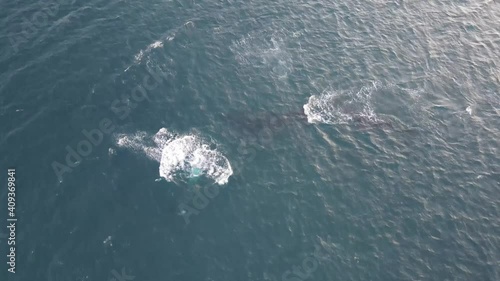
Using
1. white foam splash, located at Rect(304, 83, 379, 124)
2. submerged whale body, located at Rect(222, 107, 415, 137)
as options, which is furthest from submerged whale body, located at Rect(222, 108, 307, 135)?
white foam splash, located at Rect(304, 83, 379, 124)

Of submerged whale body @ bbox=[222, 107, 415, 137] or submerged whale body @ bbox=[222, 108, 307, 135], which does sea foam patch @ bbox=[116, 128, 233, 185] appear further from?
submerged whale body @ bbox=[222, 107, 415, 137]

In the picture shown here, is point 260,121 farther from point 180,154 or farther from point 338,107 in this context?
point 180,154

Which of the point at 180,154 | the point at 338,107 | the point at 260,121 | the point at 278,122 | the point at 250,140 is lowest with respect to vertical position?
the point at 250,140

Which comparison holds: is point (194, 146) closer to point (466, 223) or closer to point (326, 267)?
point (326, 267)

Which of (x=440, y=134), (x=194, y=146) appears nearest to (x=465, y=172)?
(x=440, y=134)

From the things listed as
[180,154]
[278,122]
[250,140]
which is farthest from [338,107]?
[180,154]
